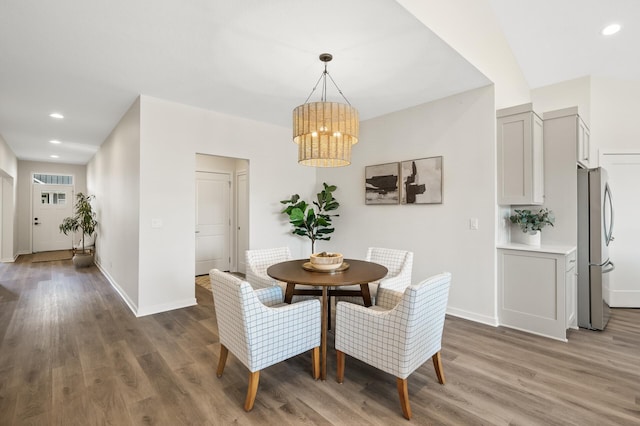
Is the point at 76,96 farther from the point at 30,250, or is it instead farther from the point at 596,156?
the point at 30,250

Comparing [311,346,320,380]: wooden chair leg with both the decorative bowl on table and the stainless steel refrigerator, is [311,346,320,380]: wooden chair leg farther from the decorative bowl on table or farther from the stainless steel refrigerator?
the stainless steel refrigerator

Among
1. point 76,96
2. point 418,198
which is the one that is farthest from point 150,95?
point 418,198

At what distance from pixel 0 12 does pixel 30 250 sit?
27.8 feet

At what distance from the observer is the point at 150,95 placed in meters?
3.52

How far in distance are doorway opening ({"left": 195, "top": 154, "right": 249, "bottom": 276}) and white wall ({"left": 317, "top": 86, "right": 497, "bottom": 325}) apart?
8.62 feet

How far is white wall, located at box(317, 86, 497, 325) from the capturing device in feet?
10.8

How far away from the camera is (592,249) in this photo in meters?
3.12

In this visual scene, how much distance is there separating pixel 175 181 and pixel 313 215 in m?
1.95

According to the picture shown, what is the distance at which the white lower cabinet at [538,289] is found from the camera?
2.83 metres

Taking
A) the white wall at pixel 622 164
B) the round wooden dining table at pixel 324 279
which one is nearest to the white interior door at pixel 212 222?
the round wooden dining table at pixel 324 279

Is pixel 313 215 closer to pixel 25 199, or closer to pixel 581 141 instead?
pixel 581 141

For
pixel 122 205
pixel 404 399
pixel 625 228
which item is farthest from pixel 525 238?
pixel 122 205

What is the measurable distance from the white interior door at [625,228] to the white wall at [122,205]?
5901 millimetres

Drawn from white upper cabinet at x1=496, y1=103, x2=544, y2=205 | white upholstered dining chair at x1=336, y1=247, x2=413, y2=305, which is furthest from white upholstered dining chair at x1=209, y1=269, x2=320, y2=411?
white upper cabinet at x1=496, y1=103, x2=544, y2=205
